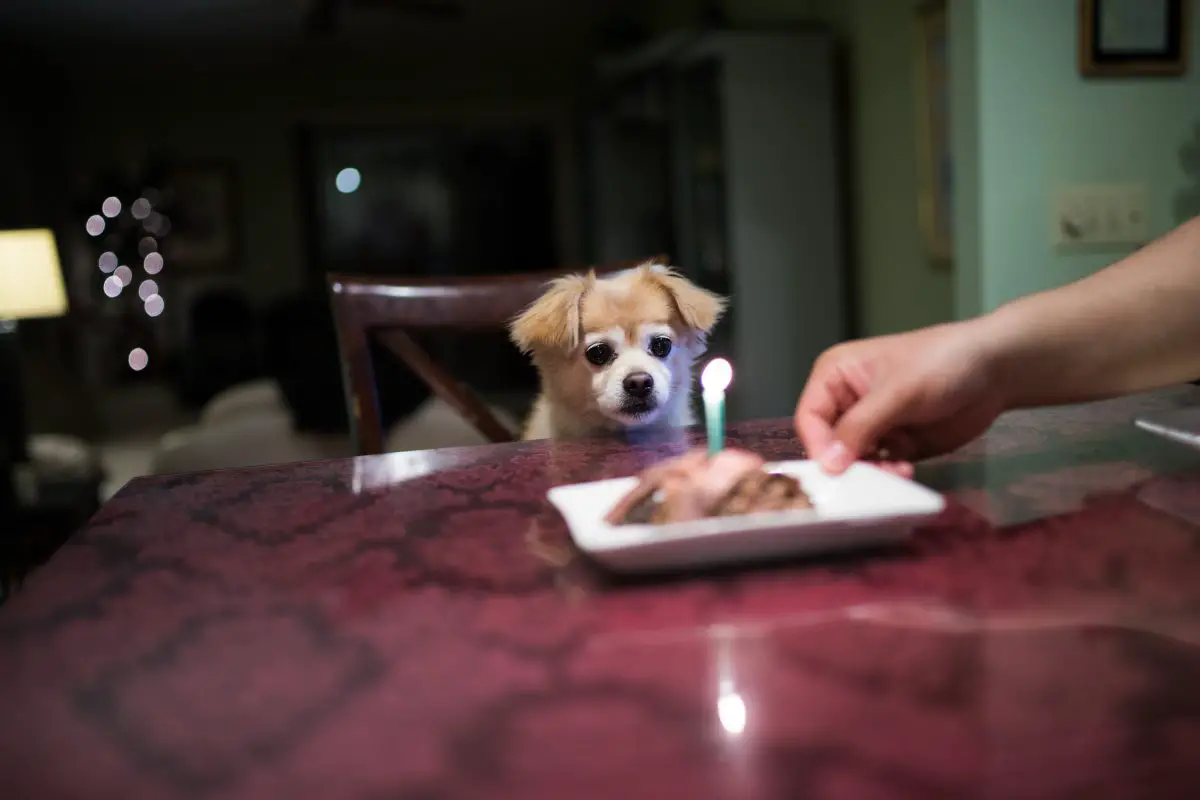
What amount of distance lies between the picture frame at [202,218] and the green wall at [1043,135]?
5.51 m

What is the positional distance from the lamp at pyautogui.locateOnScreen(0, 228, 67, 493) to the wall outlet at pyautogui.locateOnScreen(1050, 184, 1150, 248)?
2.82 metres

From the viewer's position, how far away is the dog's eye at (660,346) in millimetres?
1396

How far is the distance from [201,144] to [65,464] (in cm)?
386

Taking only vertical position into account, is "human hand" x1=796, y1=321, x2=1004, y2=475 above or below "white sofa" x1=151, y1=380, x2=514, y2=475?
above

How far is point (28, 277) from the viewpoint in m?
3.28

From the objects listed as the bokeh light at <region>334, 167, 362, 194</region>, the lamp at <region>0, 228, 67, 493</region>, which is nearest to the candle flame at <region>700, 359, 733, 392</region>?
the lamp at <region>0, 228, 67, 493</region>

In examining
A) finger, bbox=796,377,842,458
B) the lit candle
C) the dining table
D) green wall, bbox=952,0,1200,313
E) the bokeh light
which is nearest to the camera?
the dining table

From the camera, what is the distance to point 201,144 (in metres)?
6.45

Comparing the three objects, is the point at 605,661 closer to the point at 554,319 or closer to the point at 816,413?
the point at 816,413

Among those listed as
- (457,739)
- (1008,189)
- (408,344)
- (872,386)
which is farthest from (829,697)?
(1008,189)

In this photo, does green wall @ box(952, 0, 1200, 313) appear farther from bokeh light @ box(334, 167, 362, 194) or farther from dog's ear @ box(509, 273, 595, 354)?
bokeh light @ box(334, 167, 362, 194)

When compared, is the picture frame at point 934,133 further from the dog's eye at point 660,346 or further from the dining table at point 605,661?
the dining table at point 605,661

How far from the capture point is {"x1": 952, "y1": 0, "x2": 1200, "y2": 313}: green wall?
6.22 ft

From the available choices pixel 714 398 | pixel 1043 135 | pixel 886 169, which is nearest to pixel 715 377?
pixel 714 398
